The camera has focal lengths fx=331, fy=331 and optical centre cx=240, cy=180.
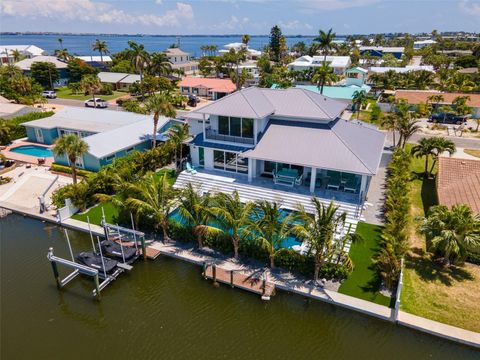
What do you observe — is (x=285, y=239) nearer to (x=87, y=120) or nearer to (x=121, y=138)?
(x=121, y=138)

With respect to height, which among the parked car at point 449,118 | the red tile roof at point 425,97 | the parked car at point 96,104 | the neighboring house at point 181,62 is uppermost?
the neighboring house at point 181,62

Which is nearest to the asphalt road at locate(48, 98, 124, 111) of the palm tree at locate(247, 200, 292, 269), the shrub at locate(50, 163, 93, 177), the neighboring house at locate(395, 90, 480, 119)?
the shrub at locate(50, 163, 93, 177)

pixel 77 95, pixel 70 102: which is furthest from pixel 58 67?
pixel 70 102

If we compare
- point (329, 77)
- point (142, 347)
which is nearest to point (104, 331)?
point (142, 347)

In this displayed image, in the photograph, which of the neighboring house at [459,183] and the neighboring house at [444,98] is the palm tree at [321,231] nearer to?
the neighboring house at [459,183]

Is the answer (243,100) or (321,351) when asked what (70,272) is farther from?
(243,100)

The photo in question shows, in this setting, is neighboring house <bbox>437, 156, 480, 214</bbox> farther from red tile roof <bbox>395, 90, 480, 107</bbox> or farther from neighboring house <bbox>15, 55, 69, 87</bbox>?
neighboring house <bbox>15, 55, 69, 87</bbox>

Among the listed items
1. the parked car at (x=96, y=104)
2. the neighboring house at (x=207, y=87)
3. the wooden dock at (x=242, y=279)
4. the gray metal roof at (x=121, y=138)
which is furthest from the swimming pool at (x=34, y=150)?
the neighboring house at (x=207, y=87)
